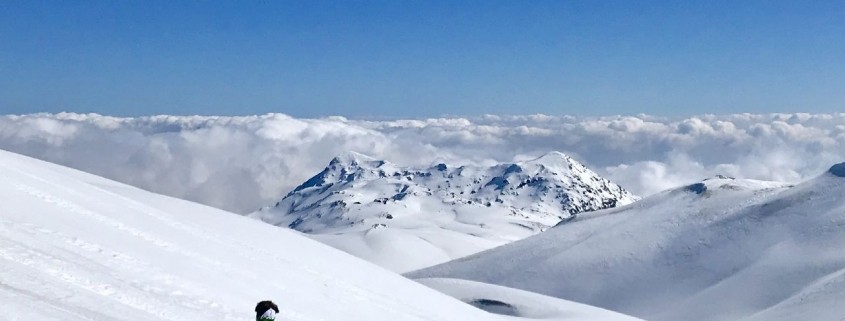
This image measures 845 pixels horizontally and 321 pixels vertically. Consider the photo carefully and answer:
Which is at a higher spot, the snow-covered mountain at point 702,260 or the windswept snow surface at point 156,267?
the snow-covered mountain at point 702,260

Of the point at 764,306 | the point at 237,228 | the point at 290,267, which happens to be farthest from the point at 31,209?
the point at 764,306

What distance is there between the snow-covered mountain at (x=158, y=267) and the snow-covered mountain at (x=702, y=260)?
85123 millimetres

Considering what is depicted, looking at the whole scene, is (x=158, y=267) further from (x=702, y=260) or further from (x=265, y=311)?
(x=702, y=260)

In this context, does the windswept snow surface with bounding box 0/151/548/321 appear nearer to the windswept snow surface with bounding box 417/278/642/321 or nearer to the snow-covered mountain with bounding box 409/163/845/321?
the windswept snow surface with bounding box 417/278/642/321

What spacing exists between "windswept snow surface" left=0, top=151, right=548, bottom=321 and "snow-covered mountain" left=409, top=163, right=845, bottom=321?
85716 millimetres

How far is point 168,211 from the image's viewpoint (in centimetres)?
4862

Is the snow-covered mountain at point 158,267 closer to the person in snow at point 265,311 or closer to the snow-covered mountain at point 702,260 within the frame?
the person in snow at point 265,311

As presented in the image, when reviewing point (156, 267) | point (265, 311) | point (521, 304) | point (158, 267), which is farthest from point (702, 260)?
point (265, 311)

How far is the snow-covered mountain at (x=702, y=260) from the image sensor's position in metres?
135

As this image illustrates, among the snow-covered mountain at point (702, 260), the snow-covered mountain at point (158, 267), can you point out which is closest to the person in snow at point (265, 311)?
the snow-covered mountain at point (158, 267)

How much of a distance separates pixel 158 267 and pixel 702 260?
153m

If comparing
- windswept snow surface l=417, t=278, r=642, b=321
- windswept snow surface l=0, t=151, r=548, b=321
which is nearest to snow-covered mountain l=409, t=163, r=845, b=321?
windswept snow surface l=417, t=278, r=642, b=321

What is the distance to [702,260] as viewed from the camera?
541 ft

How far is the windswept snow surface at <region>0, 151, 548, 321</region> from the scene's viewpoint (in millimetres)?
22625
